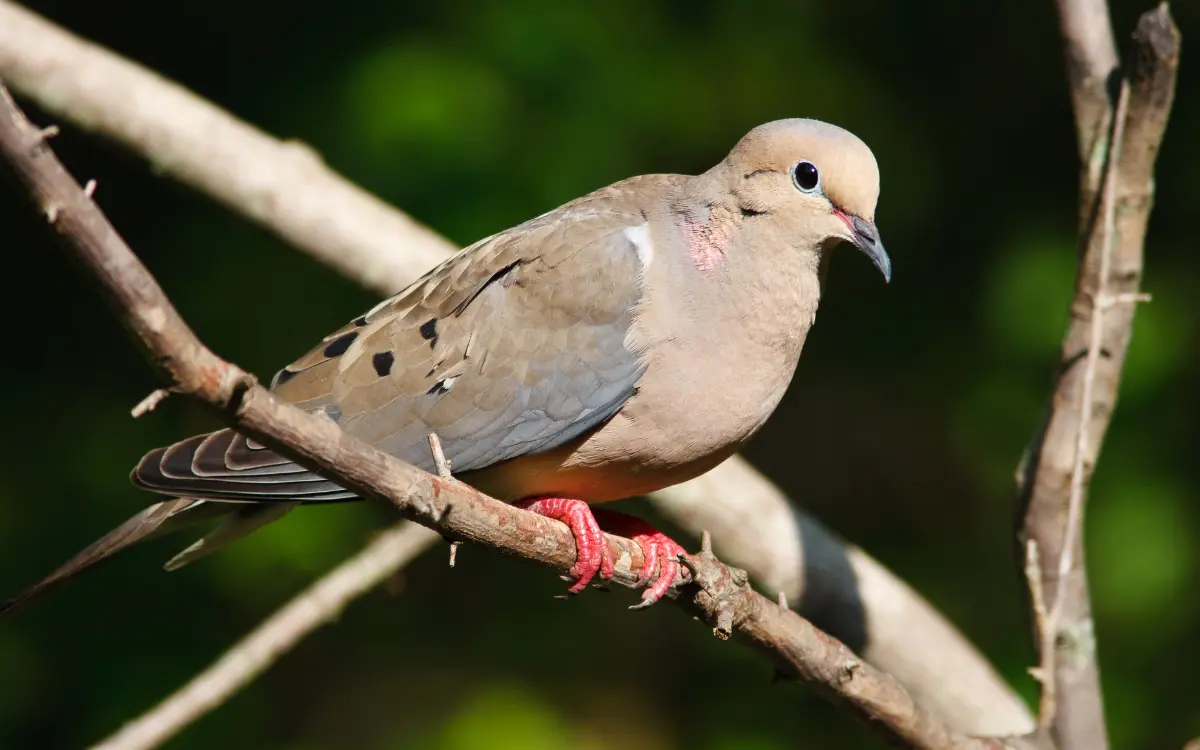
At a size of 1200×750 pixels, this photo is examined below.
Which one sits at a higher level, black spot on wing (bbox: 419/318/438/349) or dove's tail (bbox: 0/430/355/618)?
black spot on wing (bbox: 419/318/438/349)

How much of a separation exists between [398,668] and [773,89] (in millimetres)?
2128

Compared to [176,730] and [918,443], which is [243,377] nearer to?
[176,730]

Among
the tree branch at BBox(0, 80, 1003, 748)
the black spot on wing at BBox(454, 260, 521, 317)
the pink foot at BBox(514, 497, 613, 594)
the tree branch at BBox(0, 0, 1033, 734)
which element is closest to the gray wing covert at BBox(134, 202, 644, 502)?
the black spot on wing at BBox(454, 260, 521, 317)

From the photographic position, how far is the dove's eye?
221 cm

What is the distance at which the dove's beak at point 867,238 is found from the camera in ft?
7.05

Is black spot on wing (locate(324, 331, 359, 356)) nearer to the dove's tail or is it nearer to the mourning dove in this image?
the mourning dove

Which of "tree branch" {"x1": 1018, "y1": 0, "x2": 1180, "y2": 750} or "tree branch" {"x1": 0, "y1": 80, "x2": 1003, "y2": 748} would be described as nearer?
"tree branch" {"x1": 0, "y1": 80, "x2": 1003, "y2": 748}

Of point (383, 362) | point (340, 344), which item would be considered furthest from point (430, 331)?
point (340, 344)

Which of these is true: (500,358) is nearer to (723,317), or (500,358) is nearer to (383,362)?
(383,362)

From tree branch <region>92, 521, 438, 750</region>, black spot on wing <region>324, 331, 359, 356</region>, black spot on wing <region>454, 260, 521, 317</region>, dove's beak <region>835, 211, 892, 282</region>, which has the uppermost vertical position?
black spot on wing <region>324, 331, 359, 356</region>

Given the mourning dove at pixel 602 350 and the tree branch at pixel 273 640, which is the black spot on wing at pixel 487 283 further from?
the tree branch at pixel 273 640

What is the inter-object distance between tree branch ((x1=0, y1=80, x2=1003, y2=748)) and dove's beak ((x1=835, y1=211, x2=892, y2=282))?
0.58 meters

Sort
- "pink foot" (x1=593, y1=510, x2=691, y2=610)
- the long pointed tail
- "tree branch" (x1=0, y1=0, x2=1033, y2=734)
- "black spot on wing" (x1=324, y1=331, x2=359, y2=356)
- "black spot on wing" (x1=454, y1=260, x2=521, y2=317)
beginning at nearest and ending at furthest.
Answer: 1. the long pointed tail
2. "pink foot" (x1=593, y1=510, x2=691, y2=610)
3. "black spot on wing" (x1=454, y1=260, x2=521, y2=317)
4. "black spot on wing" (x1=324, y1=331, x2=359, y2=356)
5. "tree branch" (x1=0, y1=0, x2=1033, y2=734)

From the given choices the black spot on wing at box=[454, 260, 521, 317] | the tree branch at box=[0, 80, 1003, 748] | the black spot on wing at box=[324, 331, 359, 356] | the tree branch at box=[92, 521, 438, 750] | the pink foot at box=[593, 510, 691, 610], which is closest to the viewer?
the tree branch at box=[0, 80, 1003, 748]
